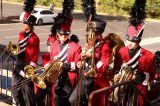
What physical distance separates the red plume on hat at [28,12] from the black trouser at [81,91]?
5.42 ft

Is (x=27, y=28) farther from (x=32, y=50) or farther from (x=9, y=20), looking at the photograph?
(x=9, y=20)

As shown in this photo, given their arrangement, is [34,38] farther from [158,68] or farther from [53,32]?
[158,68]

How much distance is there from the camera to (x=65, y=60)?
20.9 ft

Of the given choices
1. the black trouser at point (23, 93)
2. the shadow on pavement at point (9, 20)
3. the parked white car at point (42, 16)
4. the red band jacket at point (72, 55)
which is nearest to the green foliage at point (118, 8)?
the shadow on pavement at point (9, 20)

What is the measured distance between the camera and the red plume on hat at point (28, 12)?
7035mm

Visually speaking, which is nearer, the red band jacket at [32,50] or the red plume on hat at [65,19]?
the red plume on hat at [65,19]

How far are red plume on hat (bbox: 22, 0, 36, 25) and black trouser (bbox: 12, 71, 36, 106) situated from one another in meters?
1.04

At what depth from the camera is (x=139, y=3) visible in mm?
6297

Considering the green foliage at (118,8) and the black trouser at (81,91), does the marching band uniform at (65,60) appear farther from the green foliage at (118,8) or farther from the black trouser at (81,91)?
the green foliage at (118,8)

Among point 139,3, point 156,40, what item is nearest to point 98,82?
point 139,3

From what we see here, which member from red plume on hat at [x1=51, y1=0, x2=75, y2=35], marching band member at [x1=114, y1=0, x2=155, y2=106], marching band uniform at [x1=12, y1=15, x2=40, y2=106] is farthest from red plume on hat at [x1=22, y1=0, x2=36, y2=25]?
marching band member at [x1=114, y1=0, x2=155, y2=106]

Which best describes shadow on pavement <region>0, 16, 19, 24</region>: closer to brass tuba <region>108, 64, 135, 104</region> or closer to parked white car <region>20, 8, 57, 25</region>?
parked white car <region>20, 8, 57, 25</region>

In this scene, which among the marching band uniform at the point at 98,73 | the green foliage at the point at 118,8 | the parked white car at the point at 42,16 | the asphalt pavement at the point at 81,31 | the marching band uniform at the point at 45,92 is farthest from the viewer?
the green foliage at the point at 118,8

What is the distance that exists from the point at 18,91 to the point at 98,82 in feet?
5.72
